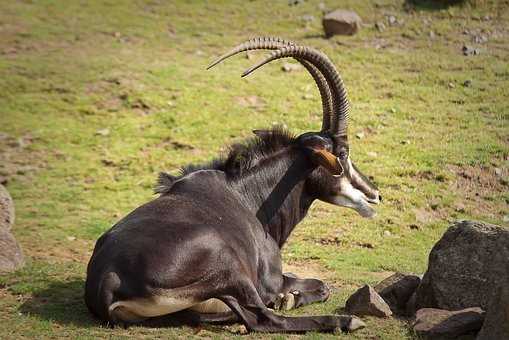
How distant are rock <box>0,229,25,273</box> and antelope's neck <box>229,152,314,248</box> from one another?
3010 millimetres

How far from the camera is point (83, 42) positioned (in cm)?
2077

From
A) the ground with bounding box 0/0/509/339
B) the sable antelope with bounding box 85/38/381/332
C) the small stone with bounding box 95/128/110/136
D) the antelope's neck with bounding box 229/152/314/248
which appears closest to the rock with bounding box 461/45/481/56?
the ground with bounding box 0/0/509/339

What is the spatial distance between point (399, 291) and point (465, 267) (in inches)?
39.1

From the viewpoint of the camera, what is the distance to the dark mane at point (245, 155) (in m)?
9.92

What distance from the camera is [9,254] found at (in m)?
10.8

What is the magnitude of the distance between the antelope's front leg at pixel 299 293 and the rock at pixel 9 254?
3299 millimetres

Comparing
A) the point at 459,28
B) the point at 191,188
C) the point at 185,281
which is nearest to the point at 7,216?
the point at 191,188

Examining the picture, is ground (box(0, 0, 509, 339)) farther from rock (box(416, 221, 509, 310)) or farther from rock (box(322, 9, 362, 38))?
rock (box(416, 221, 509, 310))

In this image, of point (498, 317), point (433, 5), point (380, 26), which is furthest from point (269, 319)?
point (433, 5)

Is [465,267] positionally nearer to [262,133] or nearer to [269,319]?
[269,319]

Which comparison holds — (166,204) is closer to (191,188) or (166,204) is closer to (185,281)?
(191,188)

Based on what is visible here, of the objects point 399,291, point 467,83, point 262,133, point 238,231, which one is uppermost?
point 262,133

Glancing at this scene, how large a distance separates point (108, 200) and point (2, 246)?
173 inches

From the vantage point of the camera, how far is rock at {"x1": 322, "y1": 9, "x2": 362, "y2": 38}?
68.3ft
